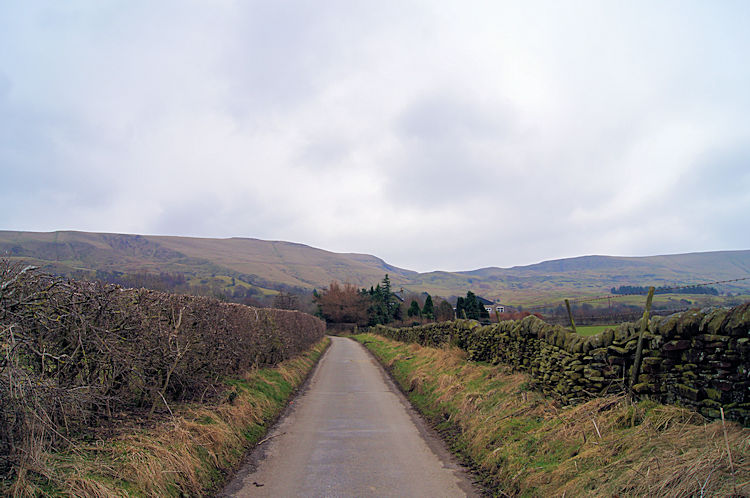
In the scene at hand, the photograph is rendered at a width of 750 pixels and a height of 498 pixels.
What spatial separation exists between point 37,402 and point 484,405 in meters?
7.41

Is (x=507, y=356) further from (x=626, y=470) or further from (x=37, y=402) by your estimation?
Result: (x=37, y=402)

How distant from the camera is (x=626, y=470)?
14.3 ft

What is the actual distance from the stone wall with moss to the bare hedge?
265 inches

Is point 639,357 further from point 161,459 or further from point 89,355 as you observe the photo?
point 89,355

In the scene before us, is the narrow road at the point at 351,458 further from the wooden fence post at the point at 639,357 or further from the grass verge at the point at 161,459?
the wooden fence post at the point at 639,357

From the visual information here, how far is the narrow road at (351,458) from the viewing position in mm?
5582

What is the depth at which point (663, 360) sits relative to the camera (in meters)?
5.67

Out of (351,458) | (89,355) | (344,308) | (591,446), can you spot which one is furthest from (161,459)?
(344,308)

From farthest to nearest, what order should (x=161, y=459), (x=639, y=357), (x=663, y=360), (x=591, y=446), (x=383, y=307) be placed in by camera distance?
(x=383, y=307) → (x=639, y=357) → (x=663, y=360) → (x=591, y=446) → (x=161, y=459)

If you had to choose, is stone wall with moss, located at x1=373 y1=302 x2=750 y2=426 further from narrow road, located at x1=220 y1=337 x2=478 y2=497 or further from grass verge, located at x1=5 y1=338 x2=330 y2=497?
grass verge, located at x1=5 y1=338 x2=330 y2=497

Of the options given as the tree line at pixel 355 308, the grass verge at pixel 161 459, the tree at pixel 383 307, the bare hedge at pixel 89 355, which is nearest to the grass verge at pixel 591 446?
the grass verge at pixel 161 459

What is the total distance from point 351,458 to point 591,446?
3.52 metres

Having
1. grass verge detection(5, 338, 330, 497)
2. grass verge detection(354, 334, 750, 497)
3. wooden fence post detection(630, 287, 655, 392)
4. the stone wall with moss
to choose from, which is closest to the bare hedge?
grass verge detection(5, 338, 330, 497)

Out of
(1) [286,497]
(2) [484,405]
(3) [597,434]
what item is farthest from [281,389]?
(3) [597,434]
